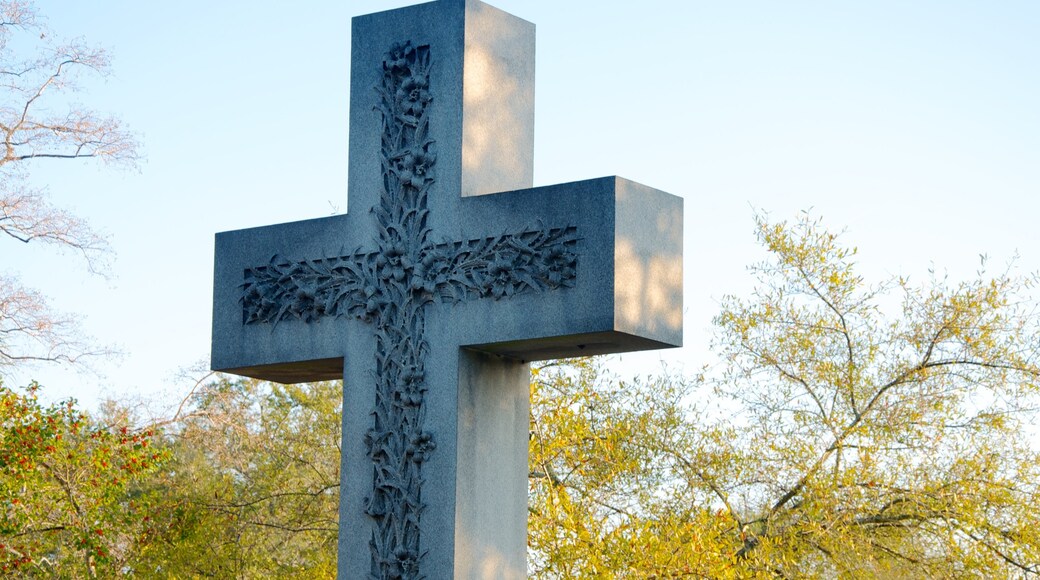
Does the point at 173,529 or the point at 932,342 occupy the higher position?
the point at 932,342

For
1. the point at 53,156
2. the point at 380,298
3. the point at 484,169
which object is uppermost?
the point at 53,156

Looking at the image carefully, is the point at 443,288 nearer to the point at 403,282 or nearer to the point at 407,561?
the point at 403,282

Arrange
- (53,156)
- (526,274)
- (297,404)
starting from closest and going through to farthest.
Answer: (526,274) < (53,156) < (297,404)

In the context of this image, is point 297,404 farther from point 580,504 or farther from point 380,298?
point 380,298

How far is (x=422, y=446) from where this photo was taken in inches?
224

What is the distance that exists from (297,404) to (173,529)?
37.9 ft

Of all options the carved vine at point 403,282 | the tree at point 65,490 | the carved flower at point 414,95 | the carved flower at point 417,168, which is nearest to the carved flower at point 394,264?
the carved vine at point 403,282

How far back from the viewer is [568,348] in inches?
225

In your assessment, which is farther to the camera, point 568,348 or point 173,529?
point 173,529

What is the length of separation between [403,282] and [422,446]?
0.68m

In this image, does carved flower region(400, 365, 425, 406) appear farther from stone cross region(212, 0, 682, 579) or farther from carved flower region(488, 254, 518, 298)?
carved flower region(488, 254, 518, 298)

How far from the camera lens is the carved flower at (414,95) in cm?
611

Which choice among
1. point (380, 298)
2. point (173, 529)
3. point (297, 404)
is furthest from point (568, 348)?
point (297, 404)

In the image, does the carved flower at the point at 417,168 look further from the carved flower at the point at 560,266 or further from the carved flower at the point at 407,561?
the carved flower at the point at 407,561
